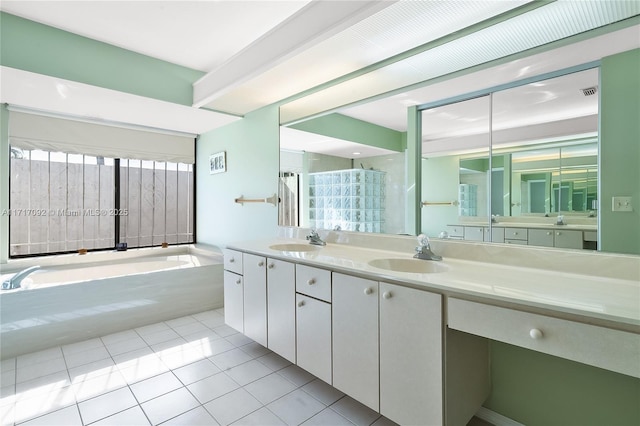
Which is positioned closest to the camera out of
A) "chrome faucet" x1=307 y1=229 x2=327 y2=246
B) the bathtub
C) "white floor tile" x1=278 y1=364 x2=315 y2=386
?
"white floor tile" x1=278 y1=364 x2=315 y2=386

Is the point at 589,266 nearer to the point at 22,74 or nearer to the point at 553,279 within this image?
the point at 553,279

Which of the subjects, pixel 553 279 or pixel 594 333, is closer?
pixel 594 333

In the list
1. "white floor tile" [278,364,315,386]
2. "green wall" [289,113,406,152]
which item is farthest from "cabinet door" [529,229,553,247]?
"white floor tile" [278,364,315,386]

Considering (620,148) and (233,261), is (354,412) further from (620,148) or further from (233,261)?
(620,148)

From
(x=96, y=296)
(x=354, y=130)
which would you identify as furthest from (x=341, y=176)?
(x=96, y=296)

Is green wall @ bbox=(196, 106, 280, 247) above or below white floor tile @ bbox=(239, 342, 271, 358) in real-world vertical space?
above

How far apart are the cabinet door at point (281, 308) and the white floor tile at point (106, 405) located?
847 mm

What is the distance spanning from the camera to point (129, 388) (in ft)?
5.89

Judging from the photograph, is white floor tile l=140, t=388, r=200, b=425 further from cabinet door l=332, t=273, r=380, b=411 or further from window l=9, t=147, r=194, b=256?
window l=9, t=147, r=194, b=256

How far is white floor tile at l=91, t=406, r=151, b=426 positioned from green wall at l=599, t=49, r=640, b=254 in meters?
2.39

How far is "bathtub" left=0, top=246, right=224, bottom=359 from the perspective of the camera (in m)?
2.22

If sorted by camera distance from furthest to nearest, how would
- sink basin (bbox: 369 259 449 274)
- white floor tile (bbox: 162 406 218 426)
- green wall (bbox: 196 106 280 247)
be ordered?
green wall (bbox: 196 106 280 247) < sink basin (bbox: 369 259 449 274) < white floor tile (bbox: 162 406 218 426)

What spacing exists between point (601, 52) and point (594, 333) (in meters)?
1.26

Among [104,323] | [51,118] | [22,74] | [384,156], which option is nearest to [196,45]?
[22,74]
